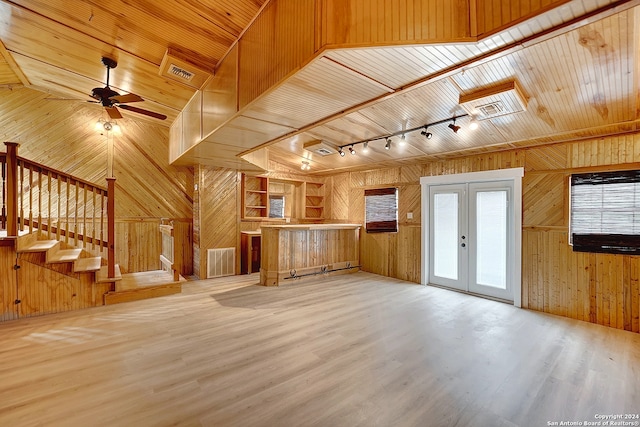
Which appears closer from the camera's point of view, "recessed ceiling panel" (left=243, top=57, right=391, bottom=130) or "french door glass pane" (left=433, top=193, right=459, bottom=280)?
"recessed ceiling panel" (left=243, top=57, right=391, bottom=130)

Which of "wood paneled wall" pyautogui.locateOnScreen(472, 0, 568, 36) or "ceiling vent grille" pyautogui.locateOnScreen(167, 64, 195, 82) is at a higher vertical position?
"ceiling vent grille" pyautogui.locateOnScreen(167, 64, 195, 82)

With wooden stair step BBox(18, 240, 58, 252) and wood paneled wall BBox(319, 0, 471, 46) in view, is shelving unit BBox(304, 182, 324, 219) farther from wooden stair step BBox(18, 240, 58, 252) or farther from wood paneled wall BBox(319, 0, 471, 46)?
wood paneled wall BBox(319, 0, 471, 46)

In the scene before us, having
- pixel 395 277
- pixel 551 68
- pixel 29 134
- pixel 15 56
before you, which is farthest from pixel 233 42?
pixel 395 277

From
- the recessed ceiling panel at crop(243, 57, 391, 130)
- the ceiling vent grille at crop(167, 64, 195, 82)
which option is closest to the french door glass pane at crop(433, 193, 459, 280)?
the recessed ceiling panel at crop(243, 57, 391, 130)

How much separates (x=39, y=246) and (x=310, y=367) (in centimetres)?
414

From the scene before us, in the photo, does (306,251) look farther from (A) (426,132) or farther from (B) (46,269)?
(B) (46,269)

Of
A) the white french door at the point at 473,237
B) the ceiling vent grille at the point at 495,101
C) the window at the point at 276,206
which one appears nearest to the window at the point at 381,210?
the white french door at the point at 473,237

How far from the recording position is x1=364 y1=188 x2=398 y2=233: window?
6.43m

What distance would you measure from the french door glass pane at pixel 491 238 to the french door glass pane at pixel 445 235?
43 centimetres

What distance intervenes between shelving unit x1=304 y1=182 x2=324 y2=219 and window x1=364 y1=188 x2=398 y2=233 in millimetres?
1738

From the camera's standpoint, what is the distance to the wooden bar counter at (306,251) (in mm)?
5613

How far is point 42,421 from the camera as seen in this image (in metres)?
1.89

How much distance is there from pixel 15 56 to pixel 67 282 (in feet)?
12.2

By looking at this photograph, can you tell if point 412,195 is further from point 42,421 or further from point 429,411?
point 42,421
